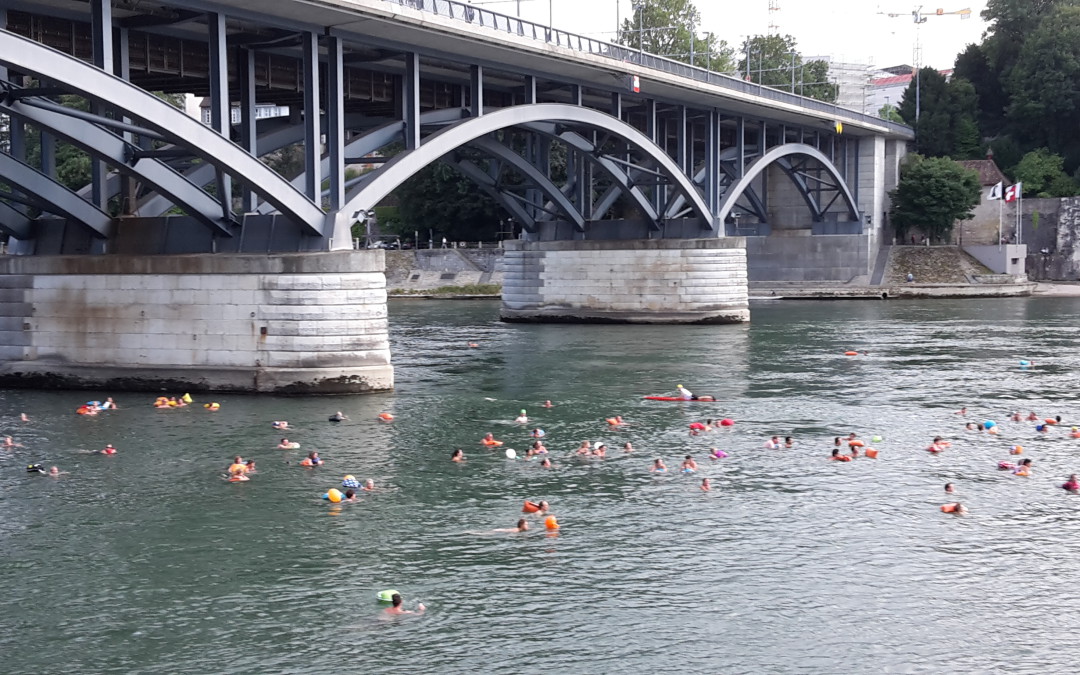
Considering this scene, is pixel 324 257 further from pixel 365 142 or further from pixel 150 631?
pixel 150 631

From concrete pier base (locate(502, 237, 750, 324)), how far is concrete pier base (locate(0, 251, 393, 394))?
24.7m

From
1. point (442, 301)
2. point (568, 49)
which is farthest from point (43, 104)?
point (442, 301)

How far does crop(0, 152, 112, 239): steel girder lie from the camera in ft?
96.1

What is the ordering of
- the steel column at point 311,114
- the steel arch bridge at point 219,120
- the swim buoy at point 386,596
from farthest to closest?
the steel column at point 311,114, the steel arch bridge at point 219,120, the swim buoy at point 386,596

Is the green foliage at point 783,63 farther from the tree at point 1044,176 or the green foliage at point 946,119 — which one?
the tree at point 1044,176

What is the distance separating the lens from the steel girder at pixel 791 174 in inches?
2330

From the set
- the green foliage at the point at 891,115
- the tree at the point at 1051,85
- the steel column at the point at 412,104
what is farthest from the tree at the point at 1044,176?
the steel column at the point at 412,104

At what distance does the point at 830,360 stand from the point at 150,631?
29.8m

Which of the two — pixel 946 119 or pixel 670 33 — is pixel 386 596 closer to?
pixel 946 119

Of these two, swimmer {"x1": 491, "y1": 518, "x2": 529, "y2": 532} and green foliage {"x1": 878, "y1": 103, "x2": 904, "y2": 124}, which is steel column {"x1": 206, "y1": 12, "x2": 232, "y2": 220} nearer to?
swimmer {"x1": 491, "y1": 518, "x2": 529, "y2": 532}

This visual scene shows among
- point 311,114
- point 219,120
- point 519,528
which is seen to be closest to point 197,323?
point 219,120

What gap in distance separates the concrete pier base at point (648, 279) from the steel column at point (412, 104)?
21201 mm

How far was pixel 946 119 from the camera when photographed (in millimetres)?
92062

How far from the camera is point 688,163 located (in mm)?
62438
